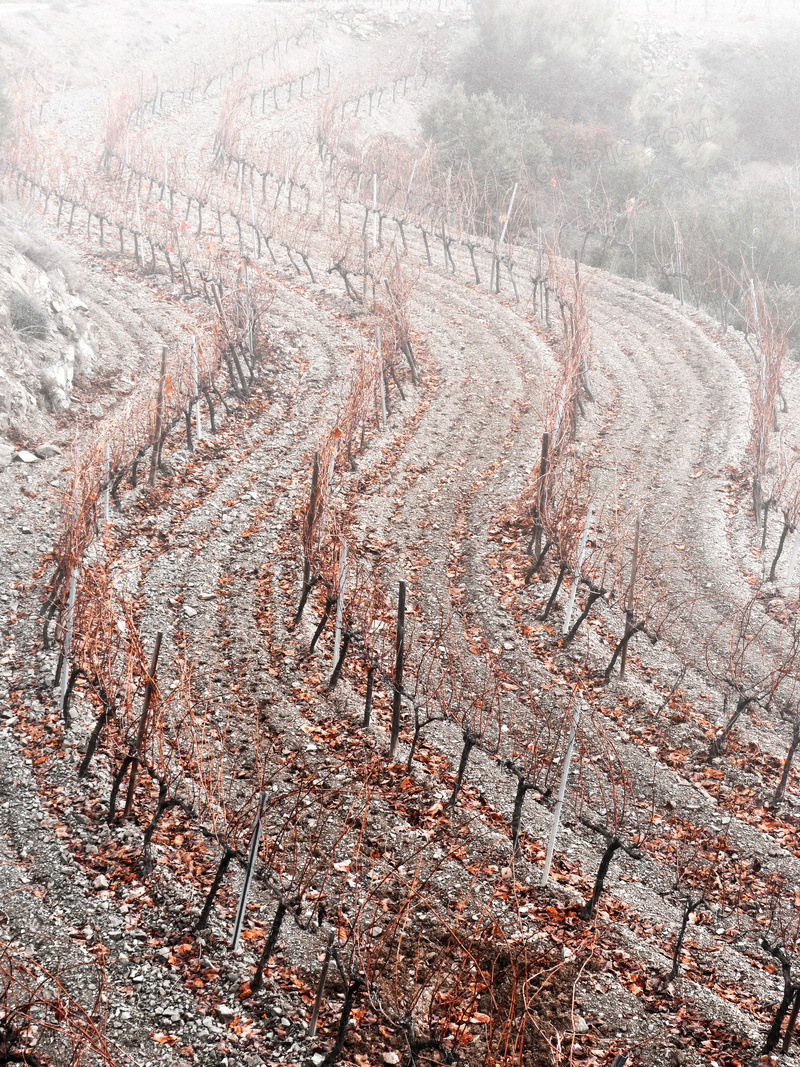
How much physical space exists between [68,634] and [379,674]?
2711 mm

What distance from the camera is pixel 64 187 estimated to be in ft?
67.5

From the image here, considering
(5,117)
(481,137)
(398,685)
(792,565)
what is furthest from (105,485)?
(481,137)

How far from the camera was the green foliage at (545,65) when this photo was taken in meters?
30.5

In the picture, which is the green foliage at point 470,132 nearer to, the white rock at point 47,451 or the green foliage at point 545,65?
the green foliage at point 545,65

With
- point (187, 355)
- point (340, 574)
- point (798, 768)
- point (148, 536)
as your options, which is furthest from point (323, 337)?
point (798, 768)

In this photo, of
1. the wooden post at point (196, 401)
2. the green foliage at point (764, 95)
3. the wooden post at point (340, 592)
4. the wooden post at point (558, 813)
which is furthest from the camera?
the green foliage at point (764, 95)

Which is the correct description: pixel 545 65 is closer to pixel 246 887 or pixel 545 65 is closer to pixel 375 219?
pixel 375 219

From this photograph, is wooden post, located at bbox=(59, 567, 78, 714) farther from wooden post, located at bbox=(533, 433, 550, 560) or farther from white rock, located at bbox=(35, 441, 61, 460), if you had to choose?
wooden post, located at bbox=(533, 433, 550, 560)

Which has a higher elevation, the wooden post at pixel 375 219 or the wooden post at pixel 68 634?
the wooden post at pixel 375 219

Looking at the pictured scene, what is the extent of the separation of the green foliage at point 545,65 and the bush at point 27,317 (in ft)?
81.4

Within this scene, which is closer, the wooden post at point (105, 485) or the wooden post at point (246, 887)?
the wooden post at point (246, 887)

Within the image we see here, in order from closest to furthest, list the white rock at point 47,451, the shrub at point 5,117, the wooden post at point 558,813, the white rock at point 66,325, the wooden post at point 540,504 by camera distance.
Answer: the wooden post at point 558,813, the wooden post at point 540,504, the white rock at point 47,451, the white rock at point 66,325, the shrub at point 5,117

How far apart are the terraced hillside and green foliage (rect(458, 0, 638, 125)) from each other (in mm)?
16509

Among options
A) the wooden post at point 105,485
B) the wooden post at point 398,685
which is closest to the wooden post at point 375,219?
the wooden post at point 105,485
